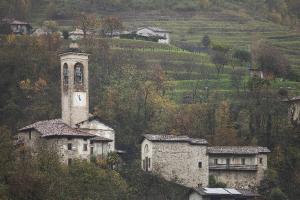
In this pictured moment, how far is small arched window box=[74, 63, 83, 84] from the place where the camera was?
3012 inches

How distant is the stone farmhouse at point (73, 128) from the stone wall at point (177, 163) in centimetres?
341

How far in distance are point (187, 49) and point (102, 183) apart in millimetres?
51740

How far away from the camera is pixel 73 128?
7412cm

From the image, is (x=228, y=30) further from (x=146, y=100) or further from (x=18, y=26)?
(x=146, y=100)

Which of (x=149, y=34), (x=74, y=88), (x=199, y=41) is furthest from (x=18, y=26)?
(x=74, y=88)

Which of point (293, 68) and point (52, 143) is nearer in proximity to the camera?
point (52, 143)

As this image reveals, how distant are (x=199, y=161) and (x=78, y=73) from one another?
1110 centimetres

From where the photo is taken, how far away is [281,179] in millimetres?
80000

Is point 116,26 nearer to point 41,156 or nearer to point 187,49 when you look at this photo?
point 187,49

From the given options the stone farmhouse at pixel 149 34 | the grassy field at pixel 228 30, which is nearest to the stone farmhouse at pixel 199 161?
the stone farmhouse at pixel 149 34

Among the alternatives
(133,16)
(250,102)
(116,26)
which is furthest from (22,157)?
(133,16)

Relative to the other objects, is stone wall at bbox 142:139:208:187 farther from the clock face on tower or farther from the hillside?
the clock face on tower

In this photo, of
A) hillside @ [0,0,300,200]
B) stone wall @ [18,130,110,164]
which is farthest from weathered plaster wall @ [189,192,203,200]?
stone wall @ [18,130,110,164]

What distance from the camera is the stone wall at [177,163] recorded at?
7538 centimetres
